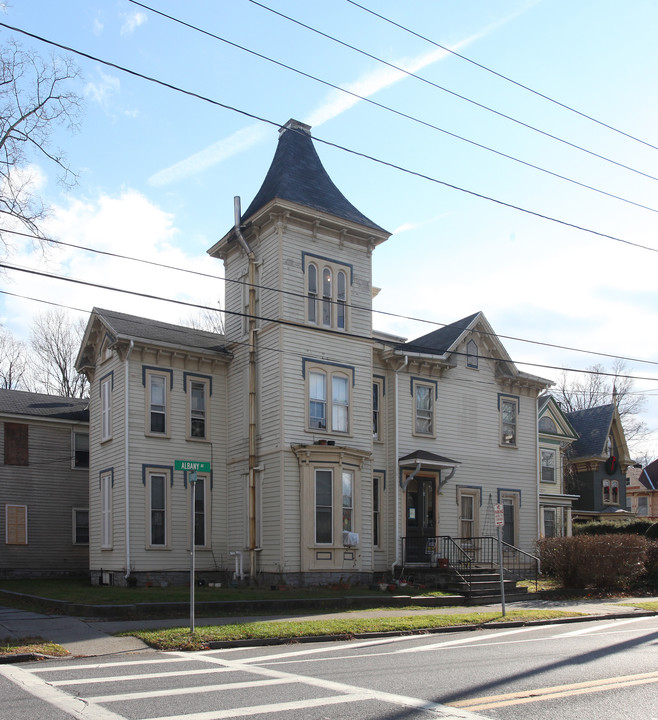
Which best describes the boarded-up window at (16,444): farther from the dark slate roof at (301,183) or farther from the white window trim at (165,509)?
the dark slate roof at (301,183)

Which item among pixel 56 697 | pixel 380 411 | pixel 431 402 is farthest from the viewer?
pixel 431 402

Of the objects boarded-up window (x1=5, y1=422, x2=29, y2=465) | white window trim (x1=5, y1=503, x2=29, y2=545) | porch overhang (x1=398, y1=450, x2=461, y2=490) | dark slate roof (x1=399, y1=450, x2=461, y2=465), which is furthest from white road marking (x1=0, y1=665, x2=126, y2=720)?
boarded-up window (x1=5, y1=422, x2=29, y2=465)

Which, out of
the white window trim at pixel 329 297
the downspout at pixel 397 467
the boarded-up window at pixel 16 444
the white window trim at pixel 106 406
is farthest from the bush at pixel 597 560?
the boarded-up window at pixel 16 444

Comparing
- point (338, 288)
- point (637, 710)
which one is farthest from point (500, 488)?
point (637, 710)

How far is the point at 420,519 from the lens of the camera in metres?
25.7

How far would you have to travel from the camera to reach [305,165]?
2608 cm

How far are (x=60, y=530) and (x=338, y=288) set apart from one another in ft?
48.5

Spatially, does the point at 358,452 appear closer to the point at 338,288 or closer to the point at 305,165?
the point at 338,288

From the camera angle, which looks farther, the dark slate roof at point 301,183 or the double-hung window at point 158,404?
the dark slate roof at point 301,183

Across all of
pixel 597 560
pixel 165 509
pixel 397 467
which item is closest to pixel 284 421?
pixel 165 509

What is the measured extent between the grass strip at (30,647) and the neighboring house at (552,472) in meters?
23.9

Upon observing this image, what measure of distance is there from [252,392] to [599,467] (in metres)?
30.0

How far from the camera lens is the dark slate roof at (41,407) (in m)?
29.9

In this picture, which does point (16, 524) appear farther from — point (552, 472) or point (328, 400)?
point (552, 472)
